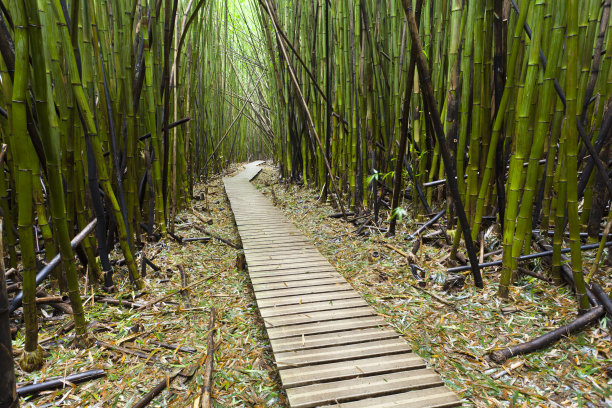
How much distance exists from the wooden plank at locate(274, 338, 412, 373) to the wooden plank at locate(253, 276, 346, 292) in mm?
422

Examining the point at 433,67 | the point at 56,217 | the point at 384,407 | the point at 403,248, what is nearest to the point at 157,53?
the point at 56,217

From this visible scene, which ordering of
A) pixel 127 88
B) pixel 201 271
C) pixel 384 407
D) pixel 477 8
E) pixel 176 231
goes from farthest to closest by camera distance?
pixel 176 231
pixel 201 271
pixel 127 88
pixel 477 8
pixel 384 407

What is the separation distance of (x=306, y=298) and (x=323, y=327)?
0.68 feet

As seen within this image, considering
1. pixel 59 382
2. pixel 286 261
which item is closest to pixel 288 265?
pixel 286 261

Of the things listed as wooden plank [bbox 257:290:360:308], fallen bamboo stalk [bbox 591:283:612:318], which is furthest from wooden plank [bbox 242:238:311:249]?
fallen bamboo stalk [bbox 591:283:612:318]

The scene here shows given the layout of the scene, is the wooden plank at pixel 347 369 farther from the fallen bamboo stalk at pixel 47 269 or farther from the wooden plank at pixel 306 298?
the fallen bamboo stalk at pixel 47 269

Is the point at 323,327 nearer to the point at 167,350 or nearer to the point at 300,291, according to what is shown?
the point at 300,291

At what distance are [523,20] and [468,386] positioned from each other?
0.98 metres

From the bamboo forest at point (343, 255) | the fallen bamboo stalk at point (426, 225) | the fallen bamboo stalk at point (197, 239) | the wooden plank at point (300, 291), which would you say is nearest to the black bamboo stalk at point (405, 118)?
the bamboo forest at point (343, 255)

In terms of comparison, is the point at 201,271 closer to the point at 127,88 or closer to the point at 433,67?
the point at 127,88

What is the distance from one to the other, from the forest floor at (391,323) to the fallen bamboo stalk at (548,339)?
18mm

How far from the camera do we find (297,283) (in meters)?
1.45

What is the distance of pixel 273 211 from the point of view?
2854mm

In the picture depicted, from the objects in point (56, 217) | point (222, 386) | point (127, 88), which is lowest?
point (222, 386)
